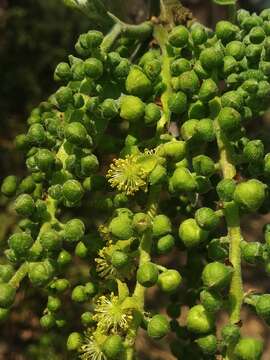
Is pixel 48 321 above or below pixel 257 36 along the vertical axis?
below

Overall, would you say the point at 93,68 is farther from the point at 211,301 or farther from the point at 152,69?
the point at 211,301

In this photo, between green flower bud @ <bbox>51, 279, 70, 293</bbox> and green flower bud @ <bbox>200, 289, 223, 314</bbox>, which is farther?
green flower bud @ <bbox>51, 279, 70, 293</bbox>

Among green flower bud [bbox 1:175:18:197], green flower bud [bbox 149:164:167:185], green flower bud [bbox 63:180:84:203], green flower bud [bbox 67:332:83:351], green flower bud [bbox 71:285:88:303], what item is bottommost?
green flower bud [bbox 67:332:83:351]

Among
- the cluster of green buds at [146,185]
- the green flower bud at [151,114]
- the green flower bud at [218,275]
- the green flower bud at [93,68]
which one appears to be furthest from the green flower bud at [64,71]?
the green flower bud at [218,275]

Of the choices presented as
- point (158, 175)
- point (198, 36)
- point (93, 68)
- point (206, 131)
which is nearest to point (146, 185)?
point (158, 175)

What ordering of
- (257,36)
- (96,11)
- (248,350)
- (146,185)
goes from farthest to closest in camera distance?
(96,11) → (257,36) → (146,185) → (248,350)

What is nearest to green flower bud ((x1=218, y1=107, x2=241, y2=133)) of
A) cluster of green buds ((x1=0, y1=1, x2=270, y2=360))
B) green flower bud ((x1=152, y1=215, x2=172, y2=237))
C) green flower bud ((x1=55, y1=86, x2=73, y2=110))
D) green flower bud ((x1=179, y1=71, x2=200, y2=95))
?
cluster of green buds ((x1=0, y1=1, x2=270, y2=360))

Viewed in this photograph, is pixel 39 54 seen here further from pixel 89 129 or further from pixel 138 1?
pixel 89 129

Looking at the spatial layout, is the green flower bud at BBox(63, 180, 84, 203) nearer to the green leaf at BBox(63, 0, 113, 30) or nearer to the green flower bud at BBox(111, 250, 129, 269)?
the green flower bud at BBox(111, 250, 129, 269)

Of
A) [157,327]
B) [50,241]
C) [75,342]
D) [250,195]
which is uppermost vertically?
[250,195]

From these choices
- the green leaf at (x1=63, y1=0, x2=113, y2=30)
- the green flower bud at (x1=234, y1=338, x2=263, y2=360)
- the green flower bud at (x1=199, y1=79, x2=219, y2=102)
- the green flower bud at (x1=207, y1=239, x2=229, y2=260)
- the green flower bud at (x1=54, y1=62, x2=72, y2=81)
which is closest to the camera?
the green flower bud at (x1=234, y1=338, x2=263, y2=360)
